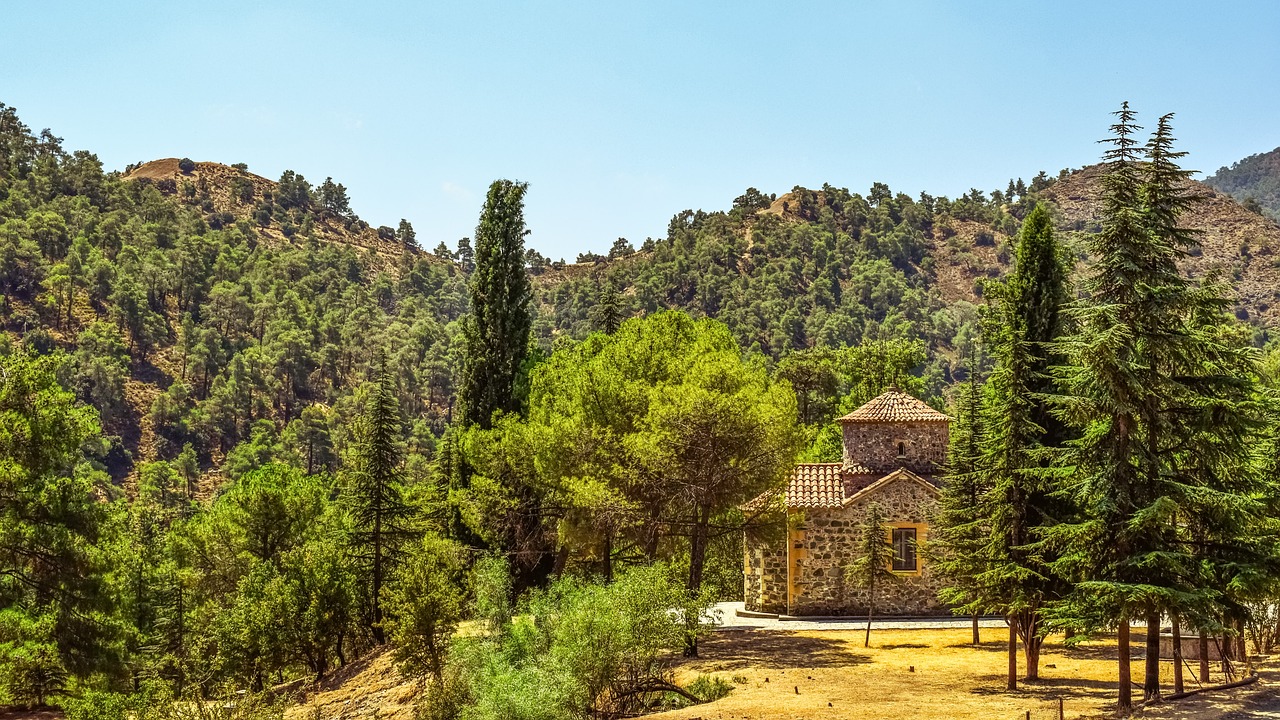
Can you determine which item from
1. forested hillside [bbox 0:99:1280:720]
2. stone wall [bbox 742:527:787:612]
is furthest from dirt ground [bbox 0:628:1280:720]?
stone wall [bbox 742:527:787:612]

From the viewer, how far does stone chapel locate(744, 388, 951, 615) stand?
96.6 ft

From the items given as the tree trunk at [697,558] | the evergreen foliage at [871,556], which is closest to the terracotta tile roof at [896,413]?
the evergreen foliage at [871,556]

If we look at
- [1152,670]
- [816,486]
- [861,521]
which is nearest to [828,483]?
[816,486]

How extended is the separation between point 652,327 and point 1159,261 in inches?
627

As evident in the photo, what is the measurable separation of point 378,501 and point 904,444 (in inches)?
606

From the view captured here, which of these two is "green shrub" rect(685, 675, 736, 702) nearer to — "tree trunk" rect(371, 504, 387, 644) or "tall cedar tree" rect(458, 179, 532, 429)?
"tree trunk" rect(371, 504, 387, 644)

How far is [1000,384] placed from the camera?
63.7ft

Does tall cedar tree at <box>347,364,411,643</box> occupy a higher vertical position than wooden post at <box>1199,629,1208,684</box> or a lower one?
higher

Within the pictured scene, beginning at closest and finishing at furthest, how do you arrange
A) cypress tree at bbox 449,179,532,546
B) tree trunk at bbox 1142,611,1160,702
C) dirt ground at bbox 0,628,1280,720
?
tree trunk at bbox 1142,611,1160,702 < dirt ground at bbox 0,628,1280,720 < cypress tree at bbox 449,179,532,546

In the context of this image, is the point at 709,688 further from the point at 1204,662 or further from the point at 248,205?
the point at 248,205

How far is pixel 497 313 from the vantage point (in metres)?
36.0

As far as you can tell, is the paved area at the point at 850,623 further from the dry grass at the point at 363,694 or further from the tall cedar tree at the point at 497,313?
the tall cedar tree at the point at 497,313

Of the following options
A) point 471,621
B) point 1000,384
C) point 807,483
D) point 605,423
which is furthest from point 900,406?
point 471,621

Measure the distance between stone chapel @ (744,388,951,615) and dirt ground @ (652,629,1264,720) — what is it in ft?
8.84
